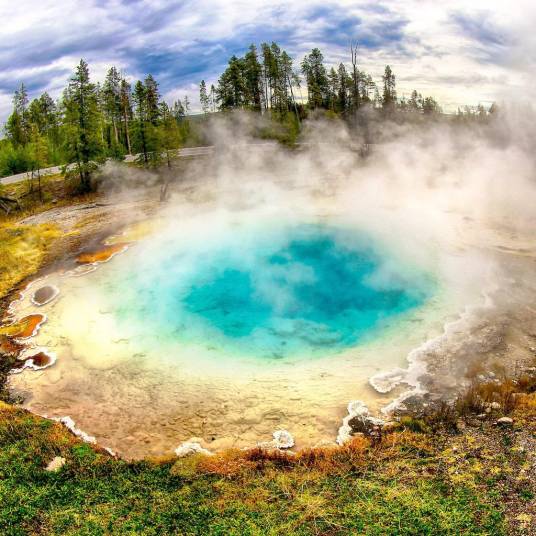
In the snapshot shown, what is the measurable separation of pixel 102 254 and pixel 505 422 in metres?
15.7

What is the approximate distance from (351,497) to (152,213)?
20.2 m

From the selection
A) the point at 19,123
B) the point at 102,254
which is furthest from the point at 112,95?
the point at 102,254

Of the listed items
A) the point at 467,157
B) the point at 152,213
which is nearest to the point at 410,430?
the point at 152,213

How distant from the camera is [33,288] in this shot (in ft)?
50.3

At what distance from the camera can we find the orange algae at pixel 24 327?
12.1 m

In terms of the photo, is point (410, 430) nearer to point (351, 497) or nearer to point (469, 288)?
point (351, 497)

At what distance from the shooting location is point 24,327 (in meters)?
12.5

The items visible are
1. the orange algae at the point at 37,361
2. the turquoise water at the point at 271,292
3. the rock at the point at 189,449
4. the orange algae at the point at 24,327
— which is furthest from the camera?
the orange algae at the point at 24,327

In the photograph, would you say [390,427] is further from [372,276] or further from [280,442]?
[372,276]

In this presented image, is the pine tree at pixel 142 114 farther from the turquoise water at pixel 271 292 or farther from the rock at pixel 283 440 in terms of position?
the rock at pixel 283 440

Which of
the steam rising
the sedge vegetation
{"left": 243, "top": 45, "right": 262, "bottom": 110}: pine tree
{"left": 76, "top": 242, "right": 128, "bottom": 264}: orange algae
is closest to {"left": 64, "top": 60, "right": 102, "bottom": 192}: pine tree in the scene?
the steam rising

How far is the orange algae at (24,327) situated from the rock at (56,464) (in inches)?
229

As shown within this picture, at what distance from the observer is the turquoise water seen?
38.0 feet

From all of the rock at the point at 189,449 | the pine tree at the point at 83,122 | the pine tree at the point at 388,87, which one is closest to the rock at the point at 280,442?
the rock at the point at 189,449
